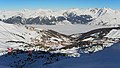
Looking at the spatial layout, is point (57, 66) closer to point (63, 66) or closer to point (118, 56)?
point (63, 66)

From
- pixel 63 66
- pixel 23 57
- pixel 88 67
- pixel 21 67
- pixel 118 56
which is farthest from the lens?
pixel 23 57

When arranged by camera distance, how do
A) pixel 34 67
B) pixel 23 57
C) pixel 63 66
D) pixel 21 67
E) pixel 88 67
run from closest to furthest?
pixel 88 67 < pixel 63 66 < pixel 34 67 < pixel 21 67 < pixel 23 57

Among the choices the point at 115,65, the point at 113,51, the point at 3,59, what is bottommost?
the point at 115,65

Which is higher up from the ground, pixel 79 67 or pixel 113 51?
pixel 113 51

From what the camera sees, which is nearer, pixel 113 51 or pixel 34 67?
pixel 113 51

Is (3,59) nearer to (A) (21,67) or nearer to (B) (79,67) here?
(A) (21,67)

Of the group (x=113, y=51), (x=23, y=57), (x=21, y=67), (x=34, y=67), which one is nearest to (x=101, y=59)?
(x=113, y=51)

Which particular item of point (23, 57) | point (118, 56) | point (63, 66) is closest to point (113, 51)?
point (118, 56)

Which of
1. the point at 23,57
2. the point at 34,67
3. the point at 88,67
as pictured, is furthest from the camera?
the point at 23,57

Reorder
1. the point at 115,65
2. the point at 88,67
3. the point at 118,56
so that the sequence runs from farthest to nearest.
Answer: the point at 118,56, the point at 88,67, the point at 115,65
